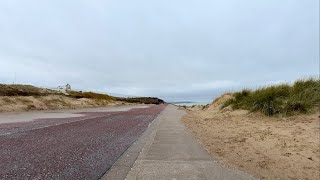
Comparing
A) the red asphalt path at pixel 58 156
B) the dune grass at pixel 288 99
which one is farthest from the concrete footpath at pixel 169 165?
the dune grass at pixel 288 99

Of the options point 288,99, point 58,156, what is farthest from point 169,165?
point 288,99

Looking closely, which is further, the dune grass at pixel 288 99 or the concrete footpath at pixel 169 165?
the dune grass at pixel 288 99

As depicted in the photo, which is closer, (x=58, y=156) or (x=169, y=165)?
(x=169, y=165)

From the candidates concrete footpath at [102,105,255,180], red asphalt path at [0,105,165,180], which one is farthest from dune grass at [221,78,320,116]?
red asphalt path at [0,105,165,180]

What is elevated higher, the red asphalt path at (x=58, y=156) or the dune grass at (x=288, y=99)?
the dune grass at (x=288, y=99)

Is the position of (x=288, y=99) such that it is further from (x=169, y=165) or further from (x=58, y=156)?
(x=58, y=156)

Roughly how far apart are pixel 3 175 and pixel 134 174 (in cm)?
205

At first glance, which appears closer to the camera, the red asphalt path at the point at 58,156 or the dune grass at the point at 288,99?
the red asphalt path at the point at 58,156

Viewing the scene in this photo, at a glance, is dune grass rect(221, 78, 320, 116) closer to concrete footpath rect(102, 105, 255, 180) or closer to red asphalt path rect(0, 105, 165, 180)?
concrete footpath rect(102, 105, 255, 180)

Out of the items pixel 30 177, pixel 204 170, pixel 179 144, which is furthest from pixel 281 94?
pixel 30 177

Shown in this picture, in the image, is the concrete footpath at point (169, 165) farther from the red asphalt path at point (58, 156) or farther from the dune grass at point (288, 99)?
the dune grass at point (288, 99)

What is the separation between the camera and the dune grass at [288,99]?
1324cm

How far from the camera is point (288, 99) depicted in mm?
14250

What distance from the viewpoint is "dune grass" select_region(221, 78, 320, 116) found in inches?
521
